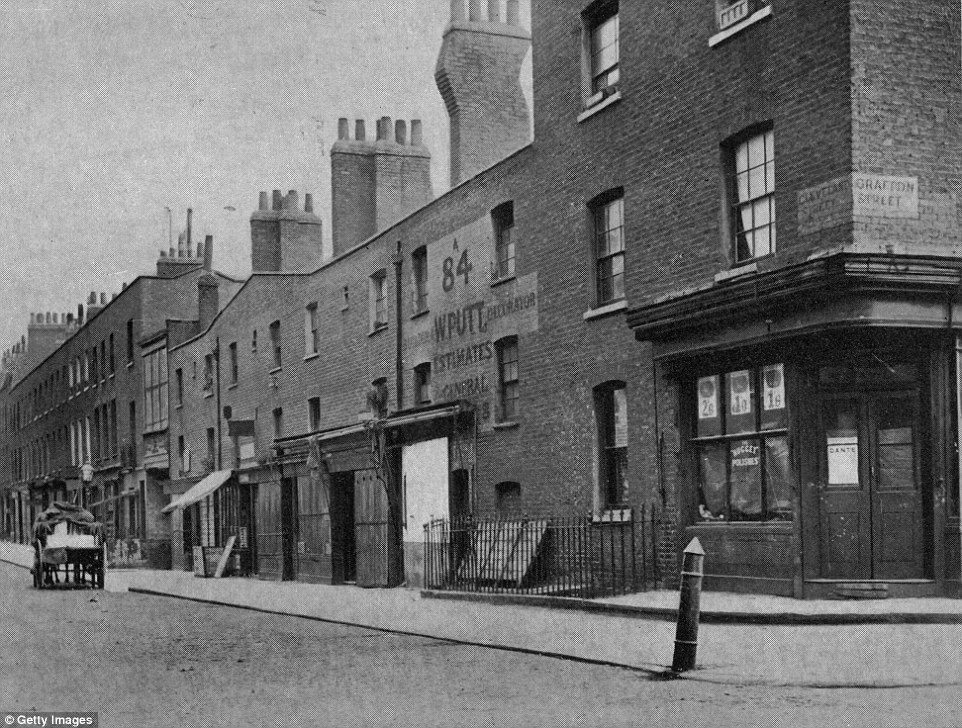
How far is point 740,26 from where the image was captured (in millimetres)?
16312

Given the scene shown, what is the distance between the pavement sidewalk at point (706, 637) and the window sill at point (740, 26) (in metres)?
7.06

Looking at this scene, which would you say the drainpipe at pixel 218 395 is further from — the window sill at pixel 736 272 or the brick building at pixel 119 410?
the window sill at pixel 736 272

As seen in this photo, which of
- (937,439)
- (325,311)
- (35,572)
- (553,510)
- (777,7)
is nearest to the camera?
(937,439)

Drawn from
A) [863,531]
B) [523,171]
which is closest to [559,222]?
[523,171]

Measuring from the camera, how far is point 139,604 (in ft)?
74.0

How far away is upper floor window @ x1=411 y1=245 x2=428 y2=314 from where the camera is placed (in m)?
25.9

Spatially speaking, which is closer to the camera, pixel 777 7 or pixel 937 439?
pixel 937 439

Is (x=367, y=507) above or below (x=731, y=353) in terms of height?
below

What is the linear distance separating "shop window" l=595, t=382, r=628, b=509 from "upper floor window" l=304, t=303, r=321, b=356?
13285mm

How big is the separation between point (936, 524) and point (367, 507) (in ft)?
45.9

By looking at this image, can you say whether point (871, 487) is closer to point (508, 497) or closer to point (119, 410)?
point (508, 497)

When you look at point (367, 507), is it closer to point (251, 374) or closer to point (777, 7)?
point (251, 374)

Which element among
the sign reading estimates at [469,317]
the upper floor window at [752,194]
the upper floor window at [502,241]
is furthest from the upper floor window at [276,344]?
the upper floor window at [752,194]

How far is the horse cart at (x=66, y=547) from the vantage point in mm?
27500
